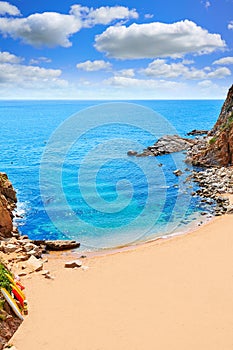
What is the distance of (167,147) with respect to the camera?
189 feet

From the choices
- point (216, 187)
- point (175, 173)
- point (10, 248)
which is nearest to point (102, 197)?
point (216, 187)

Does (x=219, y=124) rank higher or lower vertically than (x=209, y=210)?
higher

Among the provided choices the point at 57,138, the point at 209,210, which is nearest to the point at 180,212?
the point at 209,210

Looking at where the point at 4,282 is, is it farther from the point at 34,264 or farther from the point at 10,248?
the point at 10,248

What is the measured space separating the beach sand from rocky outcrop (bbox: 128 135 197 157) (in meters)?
36.2

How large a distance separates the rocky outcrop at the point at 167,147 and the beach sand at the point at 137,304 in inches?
1425

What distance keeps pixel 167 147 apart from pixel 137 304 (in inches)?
1770

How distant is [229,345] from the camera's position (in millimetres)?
12250

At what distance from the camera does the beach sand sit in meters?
12.6

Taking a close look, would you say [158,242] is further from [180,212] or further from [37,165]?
[37,165]

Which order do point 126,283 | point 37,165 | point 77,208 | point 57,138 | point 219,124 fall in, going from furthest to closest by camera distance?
1. point 57,138
2. point 37,165
3. point 219,124
4. point 77,208
5. point 126,283

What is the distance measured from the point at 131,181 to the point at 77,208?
1119 cm

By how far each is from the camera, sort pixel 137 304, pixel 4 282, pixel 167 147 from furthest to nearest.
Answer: pixel 167 147 < pixel 137 304 < pixel 4 282

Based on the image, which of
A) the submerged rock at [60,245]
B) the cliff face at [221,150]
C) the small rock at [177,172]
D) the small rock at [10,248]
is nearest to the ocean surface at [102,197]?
the small rock at [177,172]
